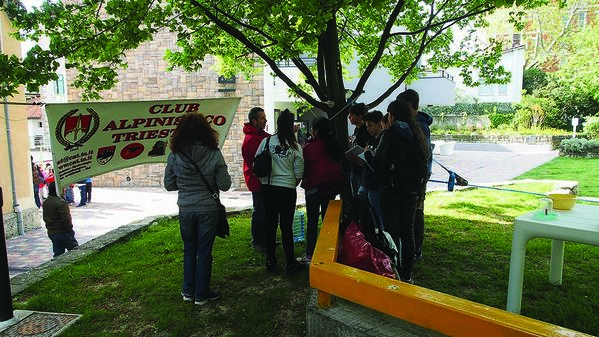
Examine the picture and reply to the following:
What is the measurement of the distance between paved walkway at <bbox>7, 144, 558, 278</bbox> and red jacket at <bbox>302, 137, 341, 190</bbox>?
15.2 feet

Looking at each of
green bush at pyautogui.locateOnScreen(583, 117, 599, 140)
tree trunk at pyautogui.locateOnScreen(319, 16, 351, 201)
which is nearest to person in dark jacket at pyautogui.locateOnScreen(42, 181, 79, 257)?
tree trunk at pyautogui.locateOnScreen(319, 16, 351, 201)

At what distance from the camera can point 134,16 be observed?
4.75m

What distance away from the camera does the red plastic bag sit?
2842mm

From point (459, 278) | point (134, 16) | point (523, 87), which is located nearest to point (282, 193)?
point (459, 278)

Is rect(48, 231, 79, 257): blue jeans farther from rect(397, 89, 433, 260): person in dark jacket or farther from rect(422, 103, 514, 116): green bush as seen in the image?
rect(422, 103, 514, 116): green bush

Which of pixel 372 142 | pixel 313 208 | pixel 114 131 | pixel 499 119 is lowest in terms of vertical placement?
pixel 313 208

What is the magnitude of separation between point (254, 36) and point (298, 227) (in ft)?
10.3

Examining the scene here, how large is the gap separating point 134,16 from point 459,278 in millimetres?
4658

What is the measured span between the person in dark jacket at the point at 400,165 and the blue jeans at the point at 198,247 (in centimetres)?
160

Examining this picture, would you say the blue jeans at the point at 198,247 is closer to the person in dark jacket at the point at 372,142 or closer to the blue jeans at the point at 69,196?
the person in dark jacket at the point at 372,142

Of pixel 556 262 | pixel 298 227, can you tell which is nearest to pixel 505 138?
pixel 298 227

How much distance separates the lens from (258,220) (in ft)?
17.8

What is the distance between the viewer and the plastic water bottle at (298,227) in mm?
5828

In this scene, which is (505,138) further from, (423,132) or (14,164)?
(14,164)
